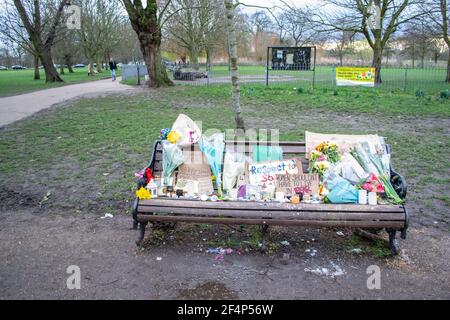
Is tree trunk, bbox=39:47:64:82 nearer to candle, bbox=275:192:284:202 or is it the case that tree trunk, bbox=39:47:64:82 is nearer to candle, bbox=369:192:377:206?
candle, bbox=275:192:284:202

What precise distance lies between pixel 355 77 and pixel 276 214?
58.9 ft

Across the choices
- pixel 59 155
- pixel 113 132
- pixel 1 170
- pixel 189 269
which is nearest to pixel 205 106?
pixel 113 132

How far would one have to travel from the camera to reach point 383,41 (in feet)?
79.3

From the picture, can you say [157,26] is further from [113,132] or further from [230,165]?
[230,165]

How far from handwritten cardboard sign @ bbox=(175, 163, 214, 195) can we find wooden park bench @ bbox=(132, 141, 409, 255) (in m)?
0.39

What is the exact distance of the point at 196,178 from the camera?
4.30 meters

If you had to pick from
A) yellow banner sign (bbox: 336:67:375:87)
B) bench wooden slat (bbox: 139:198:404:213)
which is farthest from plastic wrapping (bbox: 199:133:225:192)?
yellow banner sign (bbox: 336:67:375:87)

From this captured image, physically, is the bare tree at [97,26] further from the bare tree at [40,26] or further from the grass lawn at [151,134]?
the grass lawn at [151,134]

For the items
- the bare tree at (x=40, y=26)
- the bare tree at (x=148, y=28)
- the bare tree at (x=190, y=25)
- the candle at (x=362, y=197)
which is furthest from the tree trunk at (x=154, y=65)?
the candle at (x=362, y=197)

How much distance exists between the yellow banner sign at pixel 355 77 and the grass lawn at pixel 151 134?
9.98 ft

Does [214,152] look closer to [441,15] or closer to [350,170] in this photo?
[350,170]

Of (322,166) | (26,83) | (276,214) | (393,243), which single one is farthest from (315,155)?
(26,83)
